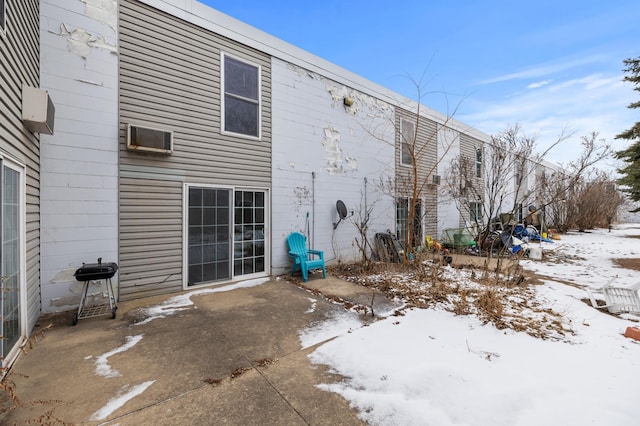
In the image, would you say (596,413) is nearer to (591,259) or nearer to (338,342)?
(338,342)

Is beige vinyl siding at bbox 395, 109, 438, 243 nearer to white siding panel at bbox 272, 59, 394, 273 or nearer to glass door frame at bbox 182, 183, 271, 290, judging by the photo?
white siding panel at bbox 272, 59, 394, 273

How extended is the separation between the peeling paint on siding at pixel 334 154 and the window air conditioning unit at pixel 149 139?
3434 millimetres

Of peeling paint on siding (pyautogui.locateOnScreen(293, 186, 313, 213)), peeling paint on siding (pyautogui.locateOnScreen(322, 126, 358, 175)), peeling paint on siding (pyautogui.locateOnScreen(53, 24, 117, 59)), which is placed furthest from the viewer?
peeling paint on siding (pyautogui.locateOnScreen(322, 126, 358, 175))

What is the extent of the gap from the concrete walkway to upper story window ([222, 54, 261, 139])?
3318 mm

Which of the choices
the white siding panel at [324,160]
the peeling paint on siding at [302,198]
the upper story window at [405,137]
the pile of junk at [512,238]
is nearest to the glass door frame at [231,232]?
the white siding panel at [324,160]

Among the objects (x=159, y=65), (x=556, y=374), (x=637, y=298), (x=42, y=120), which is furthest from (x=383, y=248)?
(x=42, y=120)

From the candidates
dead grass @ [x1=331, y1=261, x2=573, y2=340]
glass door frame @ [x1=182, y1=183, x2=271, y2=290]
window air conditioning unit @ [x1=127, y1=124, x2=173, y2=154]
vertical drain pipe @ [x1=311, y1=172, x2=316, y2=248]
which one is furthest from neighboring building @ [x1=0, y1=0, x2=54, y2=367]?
dead grass @ [x1=331, y1=261, x2=573, y2=340]

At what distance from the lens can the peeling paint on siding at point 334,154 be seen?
6.73 metres

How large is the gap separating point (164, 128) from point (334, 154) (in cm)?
376

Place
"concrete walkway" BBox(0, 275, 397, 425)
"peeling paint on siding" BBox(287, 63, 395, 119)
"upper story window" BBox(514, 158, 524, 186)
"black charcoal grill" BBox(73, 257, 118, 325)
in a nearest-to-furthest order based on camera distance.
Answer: "concrete walkway" BBox(0, 275, 397, 425) → "black charcoal grill" BBox(73, 257, 118, 325) → "upper story window" BBox(514, 158, 524, 186) → "peeling paint on siding" BBox(287, 63, 395, 119)

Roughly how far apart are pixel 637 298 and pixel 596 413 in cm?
343

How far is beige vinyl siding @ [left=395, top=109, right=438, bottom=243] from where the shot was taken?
8.48 m

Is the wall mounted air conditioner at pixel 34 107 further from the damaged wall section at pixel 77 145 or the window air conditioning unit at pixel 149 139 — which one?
the window air conditioning unit at pixel 149 139

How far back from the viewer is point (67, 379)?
89.7 inches
